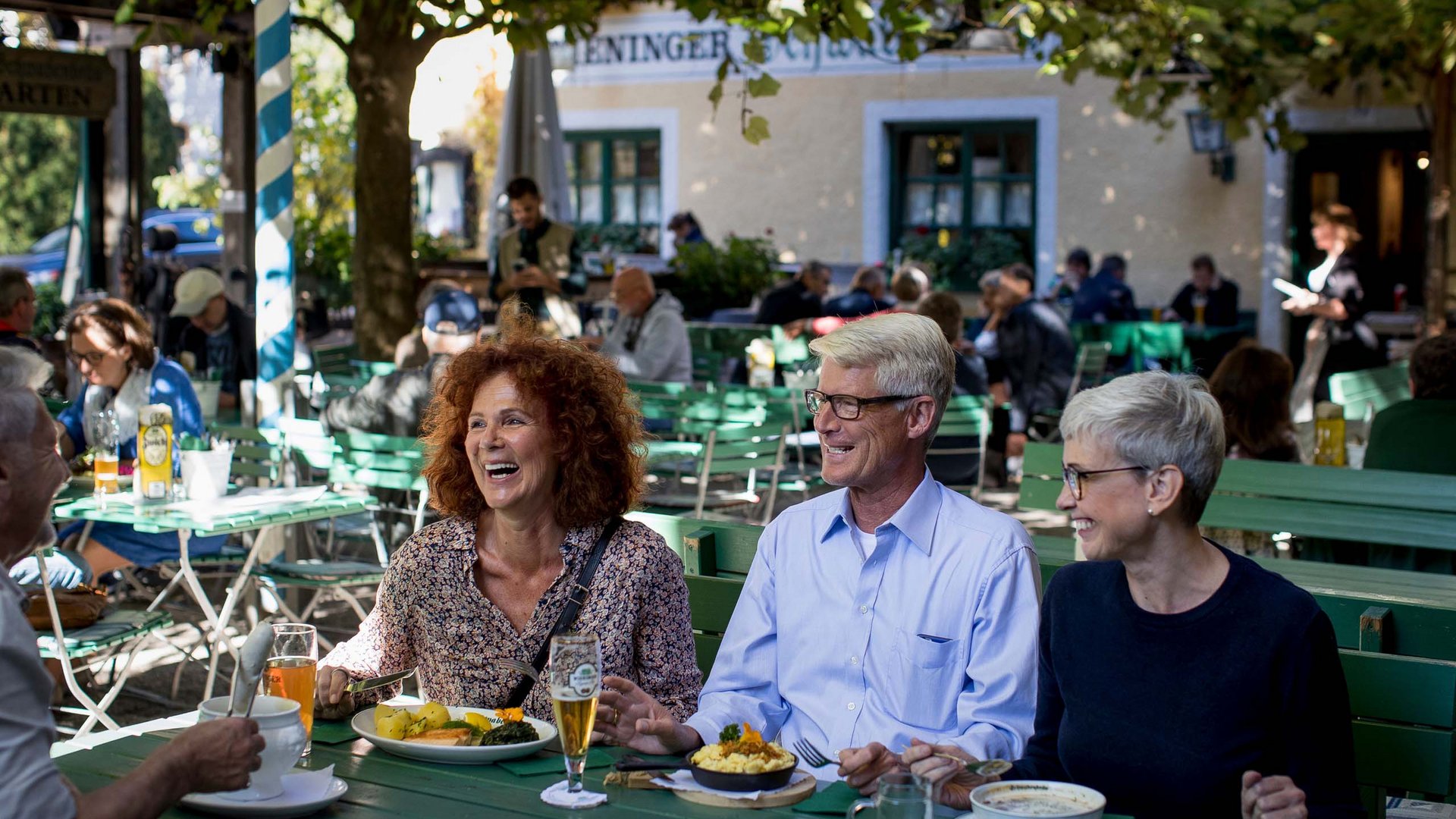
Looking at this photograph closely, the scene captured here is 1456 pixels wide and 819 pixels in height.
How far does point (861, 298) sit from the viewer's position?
1279 centimetres

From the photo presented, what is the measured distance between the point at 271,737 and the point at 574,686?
1.46ft

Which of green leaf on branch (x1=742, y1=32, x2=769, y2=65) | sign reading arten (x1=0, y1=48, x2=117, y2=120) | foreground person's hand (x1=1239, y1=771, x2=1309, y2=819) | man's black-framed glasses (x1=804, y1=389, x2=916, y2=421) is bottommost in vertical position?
foreground person's hand (x1=1239, y1=771, x2=1309, y2=819)

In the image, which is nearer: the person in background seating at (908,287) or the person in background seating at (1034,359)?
the person in background seating at (1034,359)

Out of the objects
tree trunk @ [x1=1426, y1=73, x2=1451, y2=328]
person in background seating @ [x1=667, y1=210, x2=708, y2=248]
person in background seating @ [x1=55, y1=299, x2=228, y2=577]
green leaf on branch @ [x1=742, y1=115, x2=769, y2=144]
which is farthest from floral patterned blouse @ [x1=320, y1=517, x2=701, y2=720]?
person in background seating @ [x1=667, y1=210, x2=708, y2=248]

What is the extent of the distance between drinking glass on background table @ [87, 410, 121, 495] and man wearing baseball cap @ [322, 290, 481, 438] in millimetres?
1665

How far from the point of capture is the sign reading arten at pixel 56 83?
34.4 ft

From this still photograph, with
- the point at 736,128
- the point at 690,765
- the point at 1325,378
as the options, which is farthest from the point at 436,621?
the point at 736,128

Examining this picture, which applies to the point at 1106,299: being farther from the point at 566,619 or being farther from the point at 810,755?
the point at 810,755

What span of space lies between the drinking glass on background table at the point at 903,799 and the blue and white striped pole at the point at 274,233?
17.8ft

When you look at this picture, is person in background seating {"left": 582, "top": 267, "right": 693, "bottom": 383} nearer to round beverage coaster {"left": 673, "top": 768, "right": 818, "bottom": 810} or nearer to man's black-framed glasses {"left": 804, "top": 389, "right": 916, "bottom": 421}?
man's black-framed glasses {"left": 804, "top": 389, "right": 916, "bottom": 421}

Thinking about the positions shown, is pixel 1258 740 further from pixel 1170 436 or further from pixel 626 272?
pixel 626 272

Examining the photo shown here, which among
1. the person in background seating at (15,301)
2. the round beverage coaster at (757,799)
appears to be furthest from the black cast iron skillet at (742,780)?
the person in background seating at (15,301)

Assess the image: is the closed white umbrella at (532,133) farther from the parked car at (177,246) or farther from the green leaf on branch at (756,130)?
the parked car at (177,246)

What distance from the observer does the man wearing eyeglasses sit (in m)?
2.98
